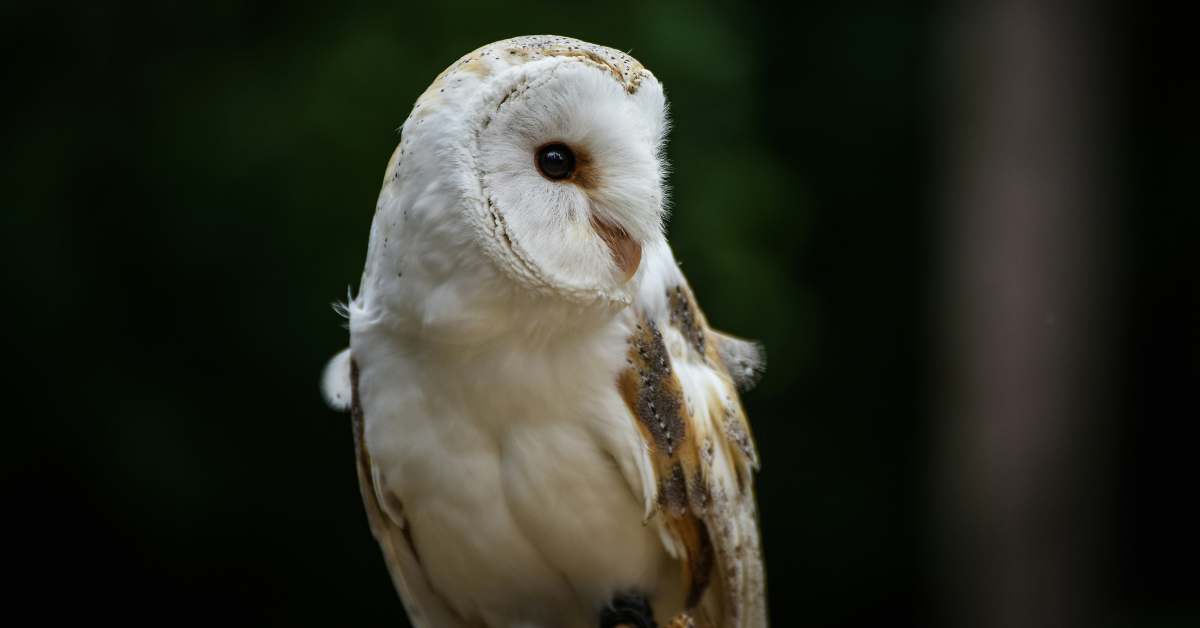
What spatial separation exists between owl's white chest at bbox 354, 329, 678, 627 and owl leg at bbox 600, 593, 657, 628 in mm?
36

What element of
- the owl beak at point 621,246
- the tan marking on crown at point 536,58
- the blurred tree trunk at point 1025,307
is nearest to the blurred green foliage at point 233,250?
the blurred tree trunk at point 1025,307

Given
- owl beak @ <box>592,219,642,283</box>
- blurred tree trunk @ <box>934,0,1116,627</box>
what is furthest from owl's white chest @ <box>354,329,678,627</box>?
blurred tree trunk @ <box>934,0,1116,627</box>

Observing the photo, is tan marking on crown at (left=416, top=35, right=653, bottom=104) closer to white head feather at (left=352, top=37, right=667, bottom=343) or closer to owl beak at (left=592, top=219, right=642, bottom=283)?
white head feather at (left=352, top=37, right=667, bottom=343)

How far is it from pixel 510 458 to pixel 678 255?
2.90 feet

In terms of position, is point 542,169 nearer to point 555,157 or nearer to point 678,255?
point 555,157

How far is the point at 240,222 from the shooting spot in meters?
1.85

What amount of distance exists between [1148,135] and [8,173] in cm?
286

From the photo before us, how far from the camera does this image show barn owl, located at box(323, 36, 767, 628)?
0.92 meters

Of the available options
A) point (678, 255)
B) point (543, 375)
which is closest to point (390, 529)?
point (543, 375)

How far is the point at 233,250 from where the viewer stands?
187 centimetres

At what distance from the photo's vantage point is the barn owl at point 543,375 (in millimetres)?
922

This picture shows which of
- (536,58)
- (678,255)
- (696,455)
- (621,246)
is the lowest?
(696,455)

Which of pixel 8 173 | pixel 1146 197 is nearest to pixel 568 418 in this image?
pixel 8 173

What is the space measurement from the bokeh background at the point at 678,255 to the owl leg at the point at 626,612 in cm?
86
